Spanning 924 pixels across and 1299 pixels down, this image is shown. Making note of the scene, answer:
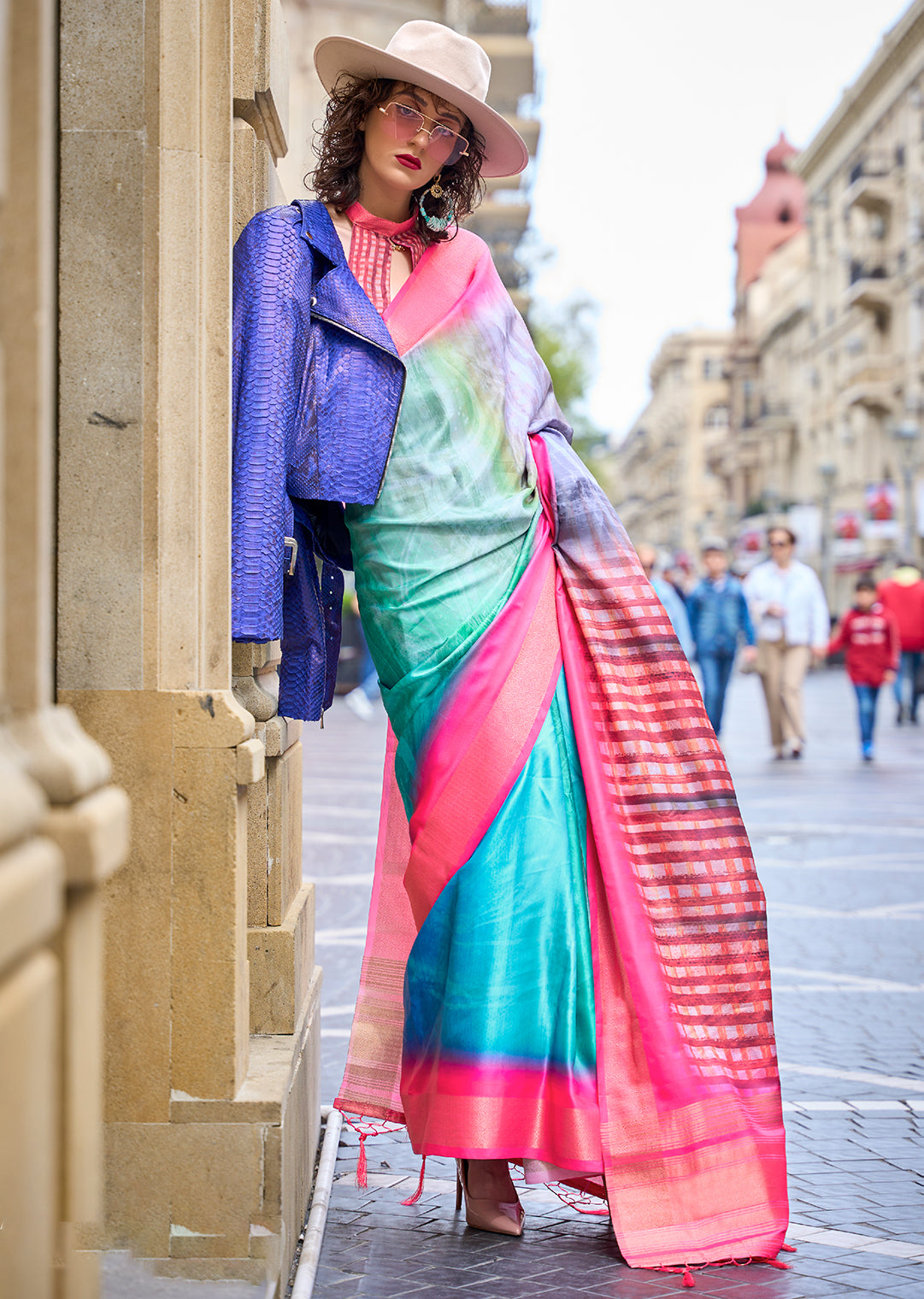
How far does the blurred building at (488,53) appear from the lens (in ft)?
102

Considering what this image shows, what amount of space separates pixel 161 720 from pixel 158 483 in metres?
0.38

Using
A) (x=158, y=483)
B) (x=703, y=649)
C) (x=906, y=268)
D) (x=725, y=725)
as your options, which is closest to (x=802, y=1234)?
(x=158, y=483)

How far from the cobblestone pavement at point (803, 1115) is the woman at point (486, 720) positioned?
0.44ft

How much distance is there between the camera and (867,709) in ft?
50.5

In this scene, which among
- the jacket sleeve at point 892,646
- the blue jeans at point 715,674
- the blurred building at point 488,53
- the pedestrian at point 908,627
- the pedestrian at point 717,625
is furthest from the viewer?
the blurred building at point 488,53

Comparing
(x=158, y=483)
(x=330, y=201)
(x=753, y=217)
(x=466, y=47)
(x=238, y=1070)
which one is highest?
(x=753, y=217)

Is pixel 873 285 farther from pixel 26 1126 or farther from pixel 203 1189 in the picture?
pixel 26 1126

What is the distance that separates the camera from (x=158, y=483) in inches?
106

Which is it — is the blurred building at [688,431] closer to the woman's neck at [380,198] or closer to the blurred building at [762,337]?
the blurred building at [762,337]

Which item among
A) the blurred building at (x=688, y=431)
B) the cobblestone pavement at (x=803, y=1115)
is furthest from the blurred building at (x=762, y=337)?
the cobblestone pavement at (x=803, y=1115)

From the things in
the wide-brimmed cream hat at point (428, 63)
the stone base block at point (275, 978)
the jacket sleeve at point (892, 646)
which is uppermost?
the wide-brimmed cream hat at point (428, 63)

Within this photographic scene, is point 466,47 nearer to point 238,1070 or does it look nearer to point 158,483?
point 158,483

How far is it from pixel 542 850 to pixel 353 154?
4.84ft

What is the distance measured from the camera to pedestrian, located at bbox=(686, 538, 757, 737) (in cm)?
1445
